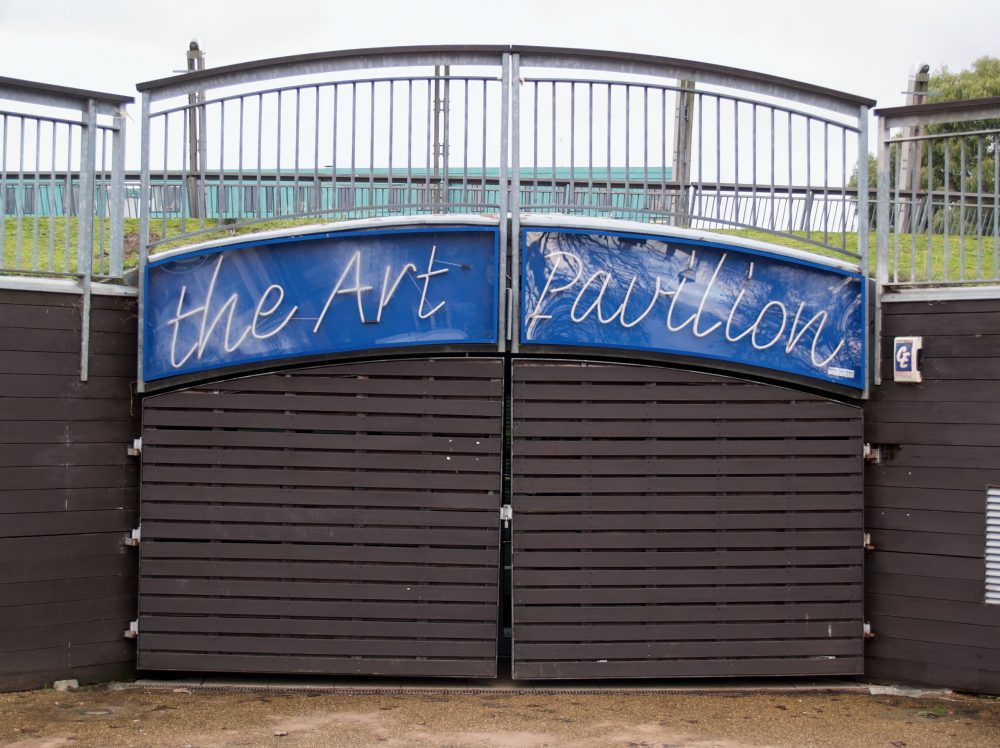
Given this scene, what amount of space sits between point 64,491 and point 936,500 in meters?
6.36

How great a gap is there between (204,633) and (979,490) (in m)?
5.76

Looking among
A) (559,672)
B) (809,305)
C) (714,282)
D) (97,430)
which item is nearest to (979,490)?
(809,305)

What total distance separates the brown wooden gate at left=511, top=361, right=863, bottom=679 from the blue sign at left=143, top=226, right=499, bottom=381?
2.42ft

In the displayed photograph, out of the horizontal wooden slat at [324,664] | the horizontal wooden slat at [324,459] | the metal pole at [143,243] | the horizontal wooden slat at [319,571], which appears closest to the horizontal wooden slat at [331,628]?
the horizontal wooden slat at [324,664]

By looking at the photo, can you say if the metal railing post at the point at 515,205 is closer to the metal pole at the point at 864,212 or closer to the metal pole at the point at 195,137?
the metal pole at the point at 195,137

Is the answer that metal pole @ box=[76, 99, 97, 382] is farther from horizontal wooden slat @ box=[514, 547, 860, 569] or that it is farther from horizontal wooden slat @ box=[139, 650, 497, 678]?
horizontal wooden slat @ box=[514, 547, 860, 569]

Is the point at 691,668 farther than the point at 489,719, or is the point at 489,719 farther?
the point at 691,668

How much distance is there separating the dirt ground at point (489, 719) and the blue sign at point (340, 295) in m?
2.37

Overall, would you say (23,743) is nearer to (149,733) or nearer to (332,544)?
(149,733)

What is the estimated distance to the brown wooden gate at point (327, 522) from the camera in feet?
24.9

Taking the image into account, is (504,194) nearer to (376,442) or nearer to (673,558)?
(376,442)

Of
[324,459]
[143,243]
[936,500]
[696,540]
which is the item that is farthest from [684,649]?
[143,243]

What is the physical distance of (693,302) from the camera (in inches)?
303

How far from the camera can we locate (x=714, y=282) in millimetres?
7715
